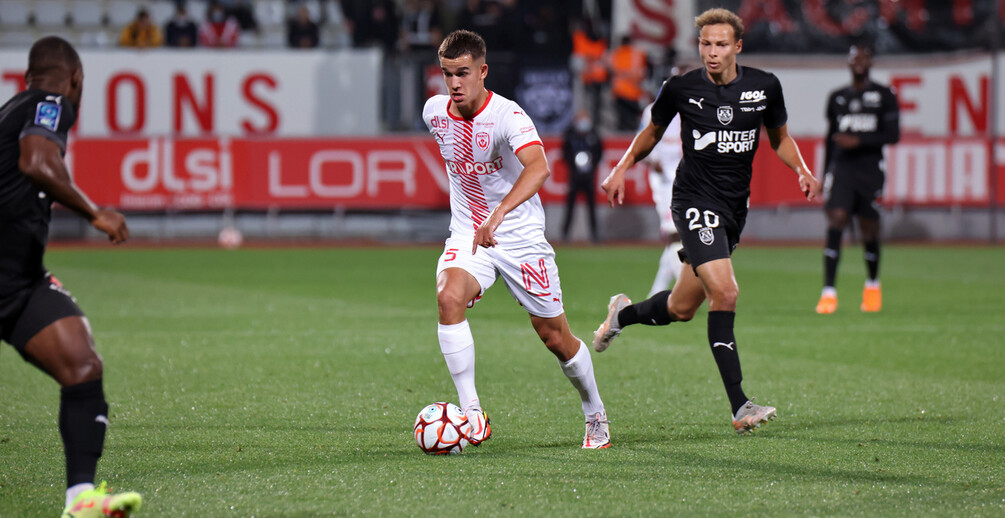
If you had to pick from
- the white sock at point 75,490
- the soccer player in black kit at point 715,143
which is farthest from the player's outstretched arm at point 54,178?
the soccer player in black kit at point 715,143

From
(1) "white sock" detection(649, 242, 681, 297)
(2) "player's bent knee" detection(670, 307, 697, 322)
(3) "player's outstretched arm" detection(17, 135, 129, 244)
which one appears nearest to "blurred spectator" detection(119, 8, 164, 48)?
(1) "white sock" detection(649, 242, 681, 297)

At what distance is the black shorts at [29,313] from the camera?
4.32 m

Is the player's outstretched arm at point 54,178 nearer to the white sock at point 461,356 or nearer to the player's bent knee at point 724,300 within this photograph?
the white sock at point 461,356

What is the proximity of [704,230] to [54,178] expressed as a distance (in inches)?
139

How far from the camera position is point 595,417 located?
5.92m

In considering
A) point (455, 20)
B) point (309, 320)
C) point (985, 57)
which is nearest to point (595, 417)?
point (309, 320)

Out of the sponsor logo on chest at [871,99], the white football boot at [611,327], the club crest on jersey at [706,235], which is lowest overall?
the white football boot at [611,327]

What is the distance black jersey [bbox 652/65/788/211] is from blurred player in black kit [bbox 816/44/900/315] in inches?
213

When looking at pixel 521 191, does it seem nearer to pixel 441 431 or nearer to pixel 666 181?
pixel 441 431

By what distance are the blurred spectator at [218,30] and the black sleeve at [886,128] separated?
15.0 meters

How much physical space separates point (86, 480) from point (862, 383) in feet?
17.1

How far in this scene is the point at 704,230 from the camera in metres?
6.57

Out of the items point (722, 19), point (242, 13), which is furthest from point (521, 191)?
point (242, 13)

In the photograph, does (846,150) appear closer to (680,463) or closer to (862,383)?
(862,383)
